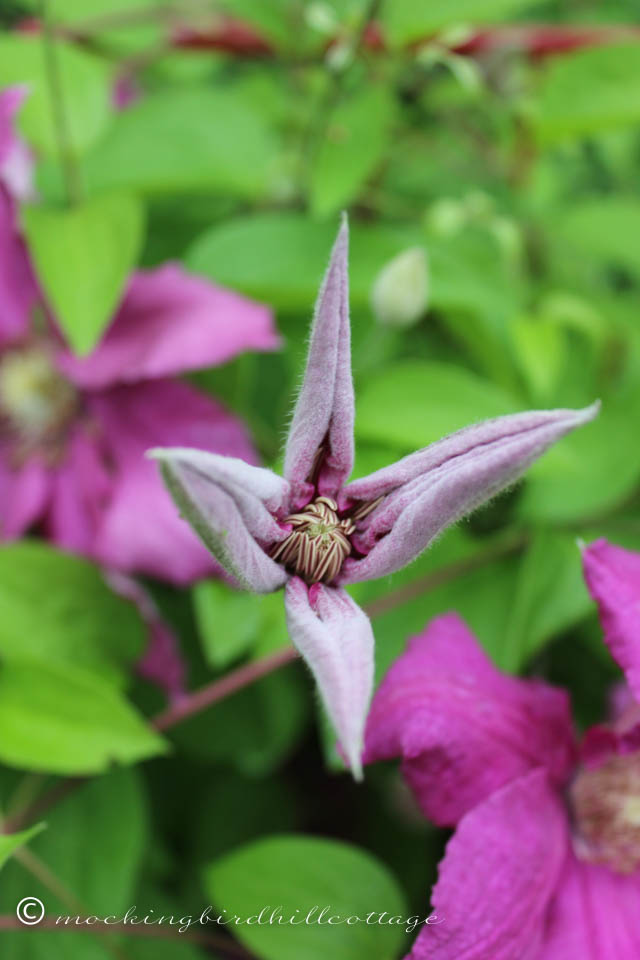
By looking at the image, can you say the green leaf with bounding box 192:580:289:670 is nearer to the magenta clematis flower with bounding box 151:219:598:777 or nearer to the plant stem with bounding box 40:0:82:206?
the magenta clematis flower with bounding box 151:219:598:777

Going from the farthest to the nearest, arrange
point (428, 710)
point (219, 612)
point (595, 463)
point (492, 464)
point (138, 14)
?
point (138, 14) → point (595, 463) → point (219, 612) → point (428, 710) → point (492, 464)

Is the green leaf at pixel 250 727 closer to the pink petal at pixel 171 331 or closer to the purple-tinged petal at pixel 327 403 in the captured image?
the pink petal at pixel 171 331

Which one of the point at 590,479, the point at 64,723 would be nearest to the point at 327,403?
the point at 64,723

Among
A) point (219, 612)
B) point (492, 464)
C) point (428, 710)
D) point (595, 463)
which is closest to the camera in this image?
point (492, 464)

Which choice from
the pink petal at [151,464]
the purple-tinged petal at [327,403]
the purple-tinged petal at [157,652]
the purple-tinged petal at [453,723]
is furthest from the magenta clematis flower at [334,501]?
the purple-tinged petal at [157,652]

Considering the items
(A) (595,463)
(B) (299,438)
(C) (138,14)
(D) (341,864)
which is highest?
(C) (138,14)

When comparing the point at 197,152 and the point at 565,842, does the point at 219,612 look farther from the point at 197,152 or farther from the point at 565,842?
the point at 197,152

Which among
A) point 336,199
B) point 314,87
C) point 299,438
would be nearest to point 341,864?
point 299,438
